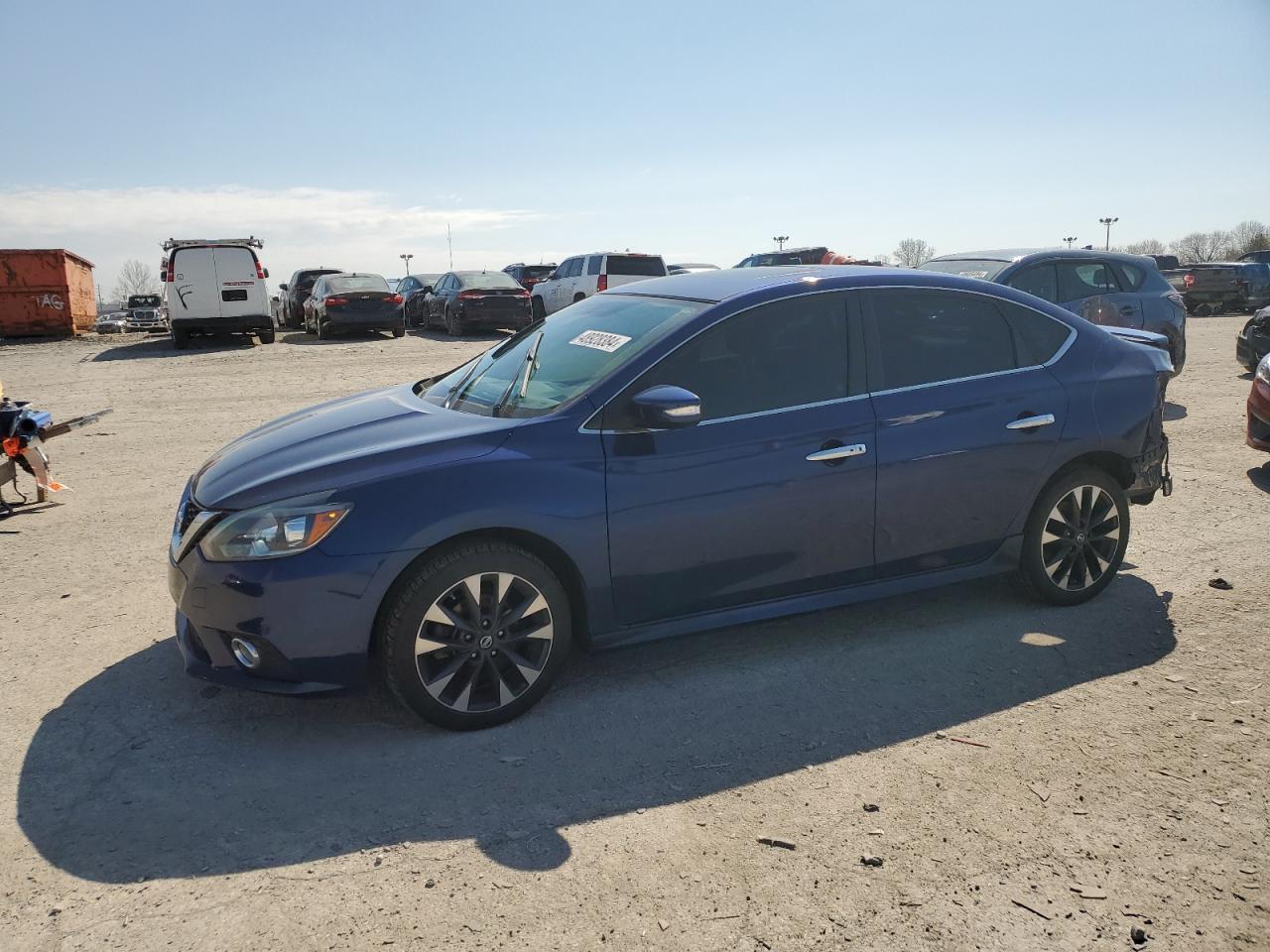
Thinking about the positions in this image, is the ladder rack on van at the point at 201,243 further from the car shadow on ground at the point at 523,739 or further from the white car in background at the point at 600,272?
the car shadow on ground at the point at 523,739

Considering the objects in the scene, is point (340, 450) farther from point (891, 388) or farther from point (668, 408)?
point (891, 388)

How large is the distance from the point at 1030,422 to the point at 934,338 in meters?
0.62

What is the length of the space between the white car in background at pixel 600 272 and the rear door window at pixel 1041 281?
11869 mm

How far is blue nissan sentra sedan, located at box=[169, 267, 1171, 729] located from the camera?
141 inches

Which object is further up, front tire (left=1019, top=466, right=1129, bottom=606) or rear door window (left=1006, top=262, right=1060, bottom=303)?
rear door window (left=1006, top=262, right=1060, bottom=303)

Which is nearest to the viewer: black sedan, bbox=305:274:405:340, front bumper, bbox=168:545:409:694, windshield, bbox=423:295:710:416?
front bumper, bbox=168:545:409:694

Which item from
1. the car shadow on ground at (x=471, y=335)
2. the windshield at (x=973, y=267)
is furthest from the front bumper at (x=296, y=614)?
the car shadow on ground at (x=471, y=335)

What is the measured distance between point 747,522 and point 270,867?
2167 millimetres

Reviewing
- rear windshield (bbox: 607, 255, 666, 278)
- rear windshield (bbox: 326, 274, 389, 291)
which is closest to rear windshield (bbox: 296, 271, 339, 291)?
rear windshield (bbox: 326, 274, 389, 291)

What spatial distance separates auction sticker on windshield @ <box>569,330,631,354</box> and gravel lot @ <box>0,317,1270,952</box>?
1434 millimetres

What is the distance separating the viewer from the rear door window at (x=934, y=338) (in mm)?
4473

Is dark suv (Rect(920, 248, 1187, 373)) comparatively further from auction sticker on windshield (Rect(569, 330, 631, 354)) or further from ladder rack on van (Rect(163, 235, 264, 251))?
ladder rack on van (Rect(163, 235, 264, 251))

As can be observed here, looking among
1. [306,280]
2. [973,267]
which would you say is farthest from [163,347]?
[973,267]

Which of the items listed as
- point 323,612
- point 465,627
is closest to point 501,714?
point 465,627
